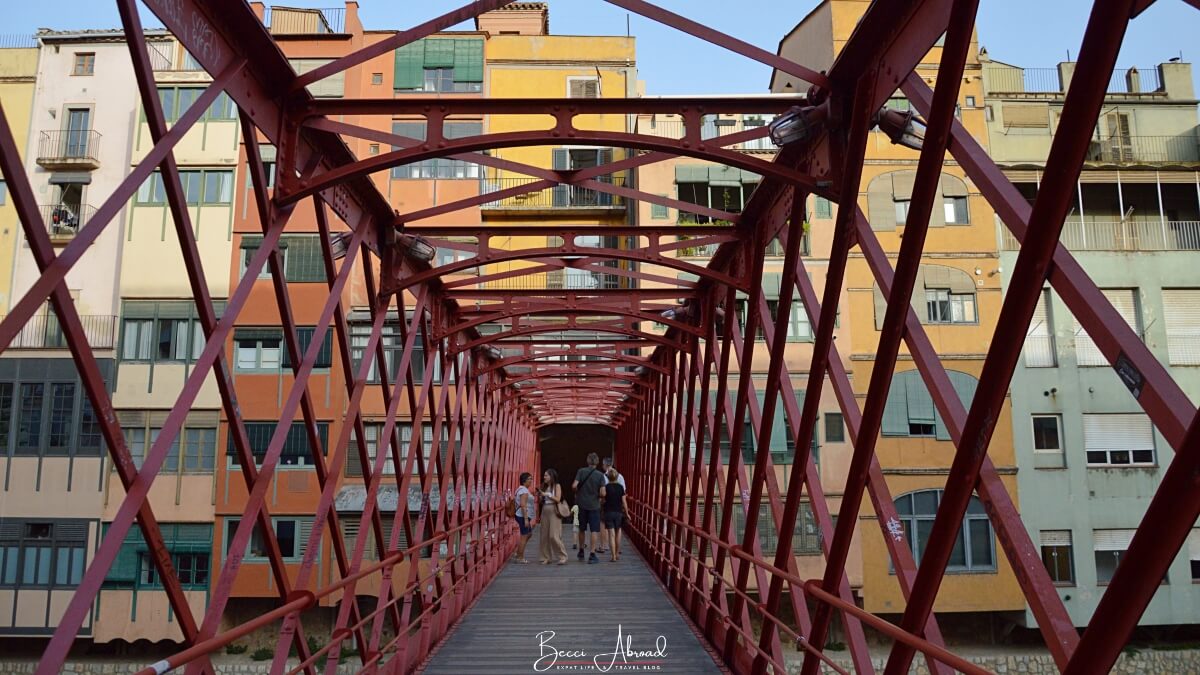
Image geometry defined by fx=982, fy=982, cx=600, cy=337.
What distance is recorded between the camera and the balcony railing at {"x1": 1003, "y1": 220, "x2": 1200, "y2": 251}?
27609mm

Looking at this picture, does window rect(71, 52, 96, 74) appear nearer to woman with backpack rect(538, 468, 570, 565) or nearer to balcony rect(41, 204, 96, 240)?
balcony rect(41, 204, 96, 240)

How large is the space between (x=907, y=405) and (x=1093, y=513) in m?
5.49

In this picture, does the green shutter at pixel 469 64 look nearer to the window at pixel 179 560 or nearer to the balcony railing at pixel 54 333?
the balcony railing at pixel 54 333

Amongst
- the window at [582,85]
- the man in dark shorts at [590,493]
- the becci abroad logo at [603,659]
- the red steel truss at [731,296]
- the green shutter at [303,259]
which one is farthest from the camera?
the window at [582,85]

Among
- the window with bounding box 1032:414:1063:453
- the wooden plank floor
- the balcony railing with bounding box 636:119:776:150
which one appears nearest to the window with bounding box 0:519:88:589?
the wooden plank floor

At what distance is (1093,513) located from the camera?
25.9 m

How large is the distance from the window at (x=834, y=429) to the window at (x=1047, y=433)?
5082 millimetres

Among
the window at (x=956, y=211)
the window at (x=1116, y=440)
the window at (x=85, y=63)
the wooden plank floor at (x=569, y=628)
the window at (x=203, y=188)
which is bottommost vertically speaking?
the wooden plank floor at (x=569, y=628)

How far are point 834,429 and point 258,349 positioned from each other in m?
16.3

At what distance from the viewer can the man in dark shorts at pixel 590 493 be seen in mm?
15852

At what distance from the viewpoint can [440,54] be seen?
31.1 m

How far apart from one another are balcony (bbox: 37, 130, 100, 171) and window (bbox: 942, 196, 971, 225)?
991 inches

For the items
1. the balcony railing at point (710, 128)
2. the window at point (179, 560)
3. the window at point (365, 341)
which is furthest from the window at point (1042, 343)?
the window at point (179, 560)

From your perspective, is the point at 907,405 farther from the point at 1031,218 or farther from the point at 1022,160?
the point at 1031,218
